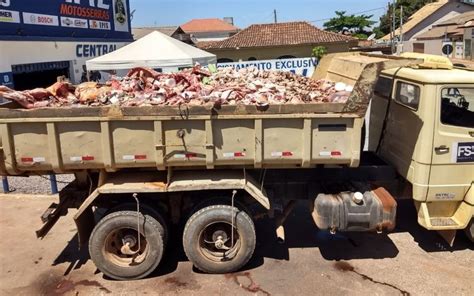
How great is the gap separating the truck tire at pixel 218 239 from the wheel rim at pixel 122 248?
570 mm

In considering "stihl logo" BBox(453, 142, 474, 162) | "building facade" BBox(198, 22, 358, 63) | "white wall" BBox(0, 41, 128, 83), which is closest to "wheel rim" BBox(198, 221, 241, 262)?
"stihl logo" BBox(453, 142, 474, 162)

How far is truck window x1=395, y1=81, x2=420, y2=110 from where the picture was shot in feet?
17.4

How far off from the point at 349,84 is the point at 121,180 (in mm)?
3341

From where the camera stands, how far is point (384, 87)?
20.2 feet

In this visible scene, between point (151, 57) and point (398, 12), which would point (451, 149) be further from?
point (398, 12)

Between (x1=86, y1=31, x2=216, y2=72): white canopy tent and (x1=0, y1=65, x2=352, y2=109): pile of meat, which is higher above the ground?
(x1=86, y1=31, x2=216, y2=72): white canopy tent

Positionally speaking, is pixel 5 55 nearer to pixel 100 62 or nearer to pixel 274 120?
pixel 100 62

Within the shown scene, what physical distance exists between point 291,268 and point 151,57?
8057 mm

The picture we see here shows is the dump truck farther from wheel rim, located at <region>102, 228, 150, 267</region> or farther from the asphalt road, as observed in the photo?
the asphalt road

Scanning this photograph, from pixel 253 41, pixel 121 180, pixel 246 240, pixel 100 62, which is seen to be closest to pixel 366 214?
pixel 246 240

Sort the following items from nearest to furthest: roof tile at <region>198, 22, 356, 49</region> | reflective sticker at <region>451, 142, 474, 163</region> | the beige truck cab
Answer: the beige truck cab, reflective sticker at <region>451, 142, 474, 163</region>, roof tile at <region>198, 22, 356, 49</region>

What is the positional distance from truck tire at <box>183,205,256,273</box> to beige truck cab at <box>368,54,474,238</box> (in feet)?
7.37

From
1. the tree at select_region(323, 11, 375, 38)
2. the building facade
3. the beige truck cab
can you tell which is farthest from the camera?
the tree at select_region(323, 11, 375, 38)

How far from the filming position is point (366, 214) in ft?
17.0
